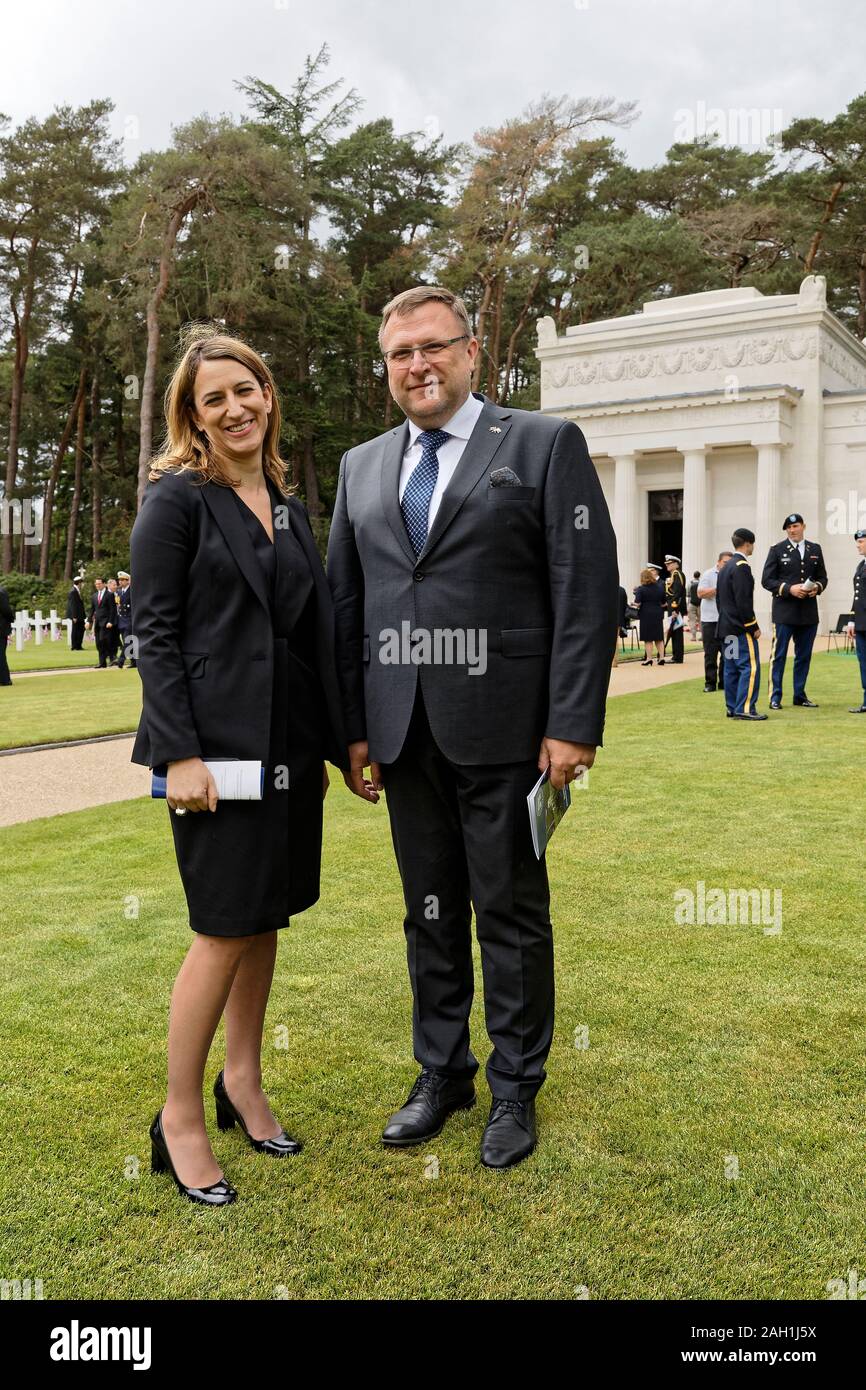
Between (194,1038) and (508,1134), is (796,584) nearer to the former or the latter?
(508,1134)

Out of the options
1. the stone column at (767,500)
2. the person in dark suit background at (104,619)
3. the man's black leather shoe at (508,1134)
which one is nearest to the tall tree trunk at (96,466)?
the person in dark suit background at (104,619)

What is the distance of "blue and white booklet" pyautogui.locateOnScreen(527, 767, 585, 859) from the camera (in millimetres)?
2824

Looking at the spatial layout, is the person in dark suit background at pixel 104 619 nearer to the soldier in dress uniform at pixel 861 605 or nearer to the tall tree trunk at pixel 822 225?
the soldier in dress uniform at pixel 861 605

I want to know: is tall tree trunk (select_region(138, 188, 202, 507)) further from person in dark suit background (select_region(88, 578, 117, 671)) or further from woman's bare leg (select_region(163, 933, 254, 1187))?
woman's bare leg (select_region(163, 933, 254, 1187))

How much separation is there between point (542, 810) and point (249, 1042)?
107 cm

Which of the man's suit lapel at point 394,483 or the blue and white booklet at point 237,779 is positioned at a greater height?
the man's suit lapel at point 394,483

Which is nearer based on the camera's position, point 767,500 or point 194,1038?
point 194,1038

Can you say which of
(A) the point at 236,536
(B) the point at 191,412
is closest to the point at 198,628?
(A) the point at 236,536

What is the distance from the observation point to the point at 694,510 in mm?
35250

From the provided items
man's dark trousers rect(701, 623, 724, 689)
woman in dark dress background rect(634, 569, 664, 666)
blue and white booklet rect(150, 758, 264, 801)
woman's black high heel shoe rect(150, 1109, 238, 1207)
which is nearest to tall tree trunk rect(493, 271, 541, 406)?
woman in dark dress background rect(634, 569, 664, 666)

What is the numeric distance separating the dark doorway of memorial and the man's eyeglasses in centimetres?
3588

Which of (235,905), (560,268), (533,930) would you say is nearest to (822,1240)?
(533,930)

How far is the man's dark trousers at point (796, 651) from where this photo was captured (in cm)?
1274

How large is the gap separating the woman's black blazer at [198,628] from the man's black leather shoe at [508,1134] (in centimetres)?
122
